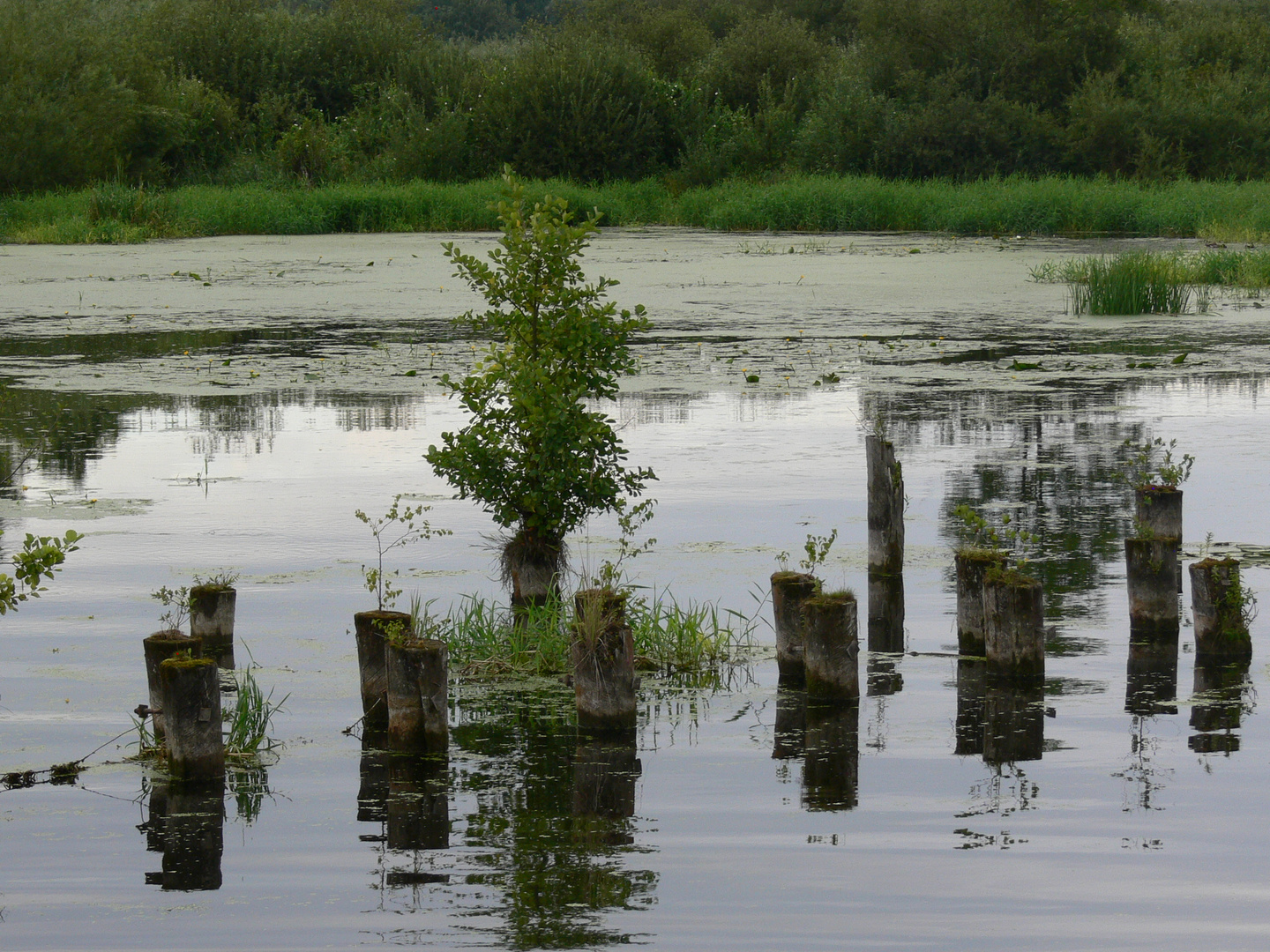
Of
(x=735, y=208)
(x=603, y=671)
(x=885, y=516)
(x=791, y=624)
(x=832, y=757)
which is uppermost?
(x=735, y=208)

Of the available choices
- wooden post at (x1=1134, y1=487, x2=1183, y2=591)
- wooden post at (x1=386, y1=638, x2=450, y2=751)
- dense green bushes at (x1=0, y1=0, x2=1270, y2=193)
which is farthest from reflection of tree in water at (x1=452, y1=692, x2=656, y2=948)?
dense green bushes at (x1=0, y1=0, x2=1270, y2=193)

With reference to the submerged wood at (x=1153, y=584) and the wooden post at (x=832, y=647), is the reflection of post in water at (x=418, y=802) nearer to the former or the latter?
the wooden post at (x=832, y=647)

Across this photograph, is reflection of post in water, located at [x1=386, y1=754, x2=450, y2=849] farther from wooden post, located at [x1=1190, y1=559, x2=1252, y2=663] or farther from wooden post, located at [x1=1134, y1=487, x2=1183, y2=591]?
wooden post, located at [x1=1134, y1=487, x2=1183, y2=591]

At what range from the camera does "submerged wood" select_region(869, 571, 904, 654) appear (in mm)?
6762

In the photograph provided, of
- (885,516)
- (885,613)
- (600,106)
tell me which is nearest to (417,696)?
(885,613)

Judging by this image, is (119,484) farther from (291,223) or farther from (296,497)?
(291,223)

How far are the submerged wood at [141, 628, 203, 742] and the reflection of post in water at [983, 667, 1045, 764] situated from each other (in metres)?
2.60

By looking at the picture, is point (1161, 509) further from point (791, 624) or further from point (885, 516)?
point (791, 624)

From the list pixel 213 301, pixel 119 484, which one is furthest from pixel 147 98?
pixel 119 484

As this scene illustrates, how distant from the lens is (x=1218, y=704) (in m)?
5.88

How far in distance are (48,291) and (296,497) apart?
1507 cm

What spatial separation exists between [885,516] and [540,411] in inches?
64.6

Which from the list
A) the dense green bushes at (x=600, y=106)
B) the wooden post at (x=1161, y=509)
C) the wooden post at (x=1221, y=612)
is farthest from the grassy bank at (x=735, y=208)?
the wooden post at (x=1221, y=612)

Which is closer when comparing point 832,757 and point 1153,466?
point 832,757
